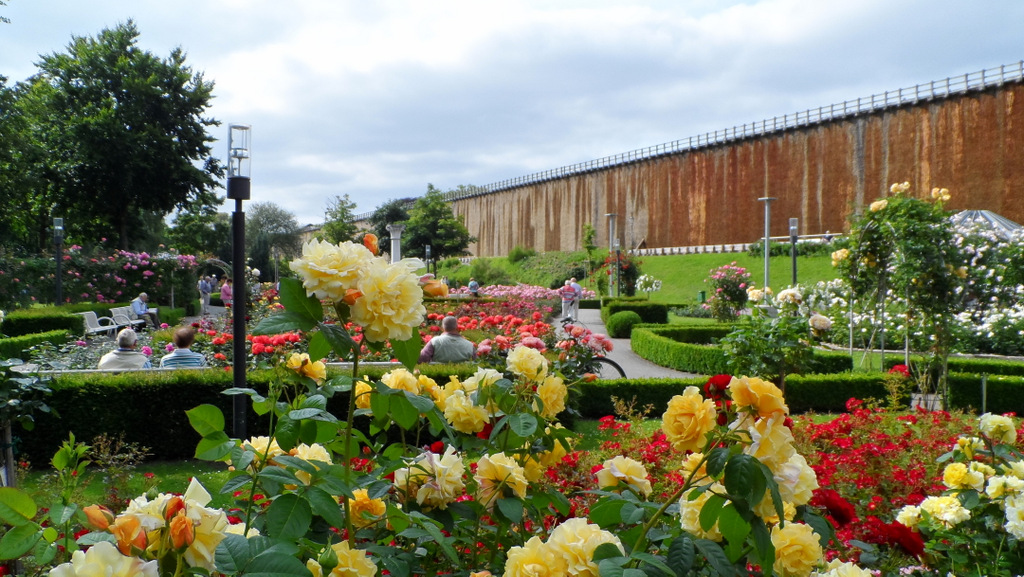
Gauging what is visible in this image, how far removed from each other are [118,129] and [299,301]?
24.1 m

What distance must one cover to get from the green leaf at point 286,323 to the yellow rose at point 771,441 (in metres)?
0.62

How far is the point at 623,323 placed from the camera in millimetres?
14398

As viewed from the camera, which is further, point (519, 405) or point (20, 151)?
point (20, 151)

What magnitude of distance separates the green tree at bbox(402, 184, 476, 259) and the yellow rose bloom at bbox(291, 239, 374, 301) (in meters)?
33.3

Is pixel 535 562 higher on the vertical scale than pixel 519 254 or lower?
lower

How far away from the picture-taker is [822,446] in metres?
4.04

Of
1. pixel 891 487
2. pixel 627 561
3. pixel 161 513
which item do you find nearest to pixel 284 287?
pixel 161 513

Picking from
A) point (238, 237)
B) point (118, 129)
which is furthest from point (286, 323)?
point (118, 129)

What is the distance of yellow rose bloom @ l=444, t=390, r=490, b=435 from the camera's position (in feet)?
4.92

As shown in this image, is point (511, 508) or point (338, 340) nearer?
point (338, 340)

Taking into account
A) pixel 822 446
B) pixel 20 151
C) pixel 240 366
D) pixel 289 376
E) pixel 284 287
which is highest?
pixel 20 151

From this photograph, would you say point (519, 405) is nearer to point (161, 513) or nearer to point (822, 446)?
point (161, 513)

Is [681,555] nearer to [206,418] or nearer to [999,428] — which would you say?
[206,418]

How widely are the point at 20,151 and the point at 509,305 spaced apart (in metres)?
14.9
